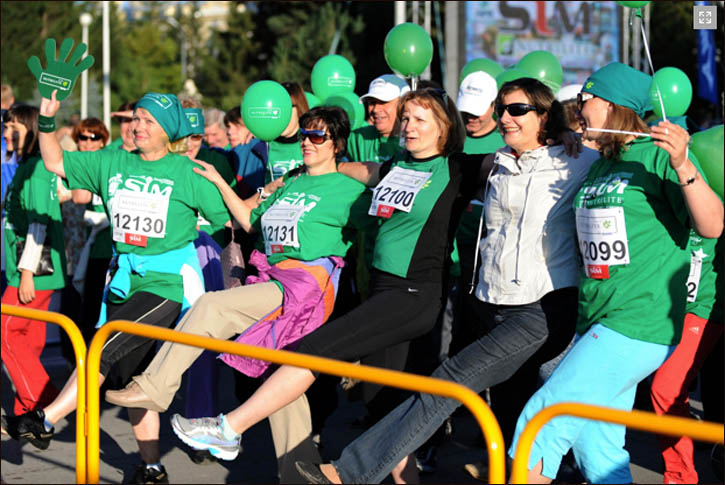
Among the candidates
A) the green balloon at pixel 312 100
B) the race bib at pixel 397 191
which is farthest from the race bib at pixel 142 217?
the green balloon at pixel 312 100

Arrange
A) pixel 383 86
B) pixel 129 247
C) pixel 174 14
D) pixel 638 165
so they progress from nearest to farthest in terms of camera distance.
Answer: pixel 638 165, pixel 129 247, pixel 383 86, pixel 174 14

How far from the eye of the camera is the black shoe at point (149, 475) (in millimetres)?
5168

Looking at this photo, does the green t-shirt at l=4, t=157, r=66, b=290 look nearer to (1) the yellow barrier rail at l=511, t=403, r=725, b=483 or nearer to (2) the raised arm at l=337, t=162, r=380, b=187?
(2) the raised arm at l=337, t=162, r=380, b=187

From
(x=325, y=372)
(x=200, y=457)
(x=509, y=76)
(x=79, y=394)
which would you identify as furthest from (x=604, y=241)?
(x=509, y=76)

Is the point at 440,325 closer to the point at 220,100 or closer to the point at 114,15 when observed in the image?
the point at 220,100

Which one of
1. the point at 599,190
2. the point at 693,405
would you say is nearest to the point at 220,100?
the point at 693,405

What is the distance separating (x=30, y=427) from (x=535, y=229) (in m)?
2.61

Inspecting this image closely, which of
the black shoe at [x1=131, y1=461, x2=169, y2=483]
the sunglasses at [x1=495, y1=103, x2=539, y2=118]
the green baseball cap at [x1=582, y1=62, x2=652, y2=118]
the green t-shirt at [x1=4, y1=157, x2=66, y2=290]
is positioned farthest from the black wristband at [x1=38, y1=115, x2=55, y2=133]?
the green baseball cap at [x1=582, y1=62, x2=652, y2=118]

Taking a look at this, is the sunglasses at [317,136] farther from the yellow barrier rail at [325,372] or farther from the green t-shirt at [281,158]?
the yellow barrier rail at [325,372]

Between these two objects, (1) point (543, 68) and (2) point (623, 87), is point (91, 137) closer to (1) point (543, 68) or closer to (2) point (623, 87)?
(1) point (543, 68)

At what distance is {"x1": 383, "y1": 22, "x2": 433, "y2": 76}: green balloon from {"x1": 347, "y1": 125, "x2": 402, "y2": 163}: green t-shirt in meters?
0.98

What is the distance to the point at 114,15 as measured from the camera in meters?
52.2

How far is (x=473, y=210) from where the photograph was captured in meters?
6.21

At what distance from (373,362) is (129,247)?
1.53m
